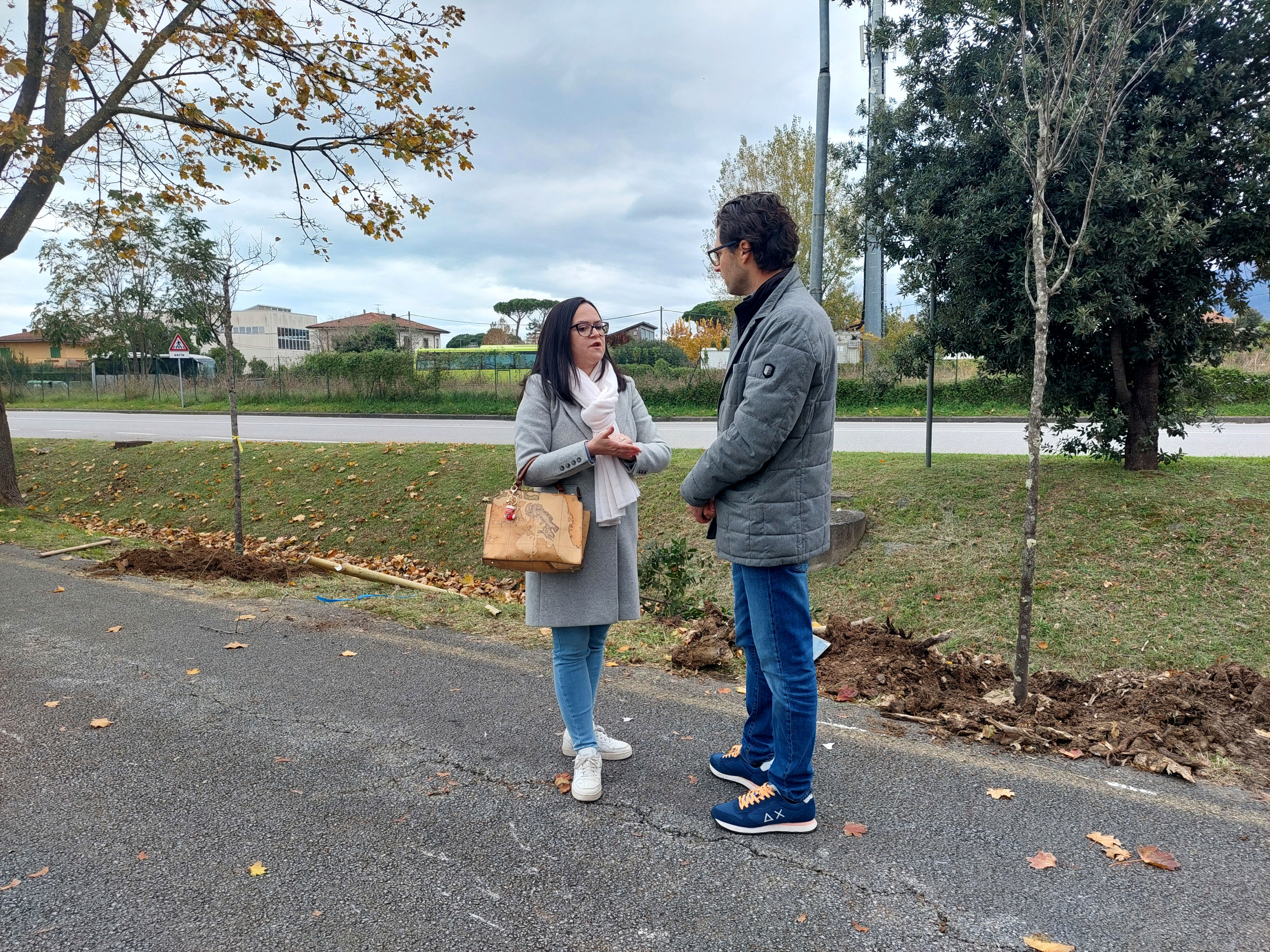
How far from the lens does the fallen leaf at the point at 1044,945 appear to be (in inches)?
85.7

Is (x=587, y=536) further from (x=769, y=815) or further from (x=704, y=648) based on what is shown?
(x=704, y=648)

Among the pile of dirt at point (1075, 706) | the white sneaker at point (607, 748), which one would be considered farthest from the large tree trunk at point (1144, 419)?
the white sneaker at point (607, 748)

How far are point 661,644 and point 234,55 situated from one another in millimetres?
8693

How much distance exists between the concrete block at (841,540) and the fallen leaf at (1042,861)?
5.06 meters

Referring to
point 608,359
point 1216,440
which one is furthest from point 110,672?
point 1216,440

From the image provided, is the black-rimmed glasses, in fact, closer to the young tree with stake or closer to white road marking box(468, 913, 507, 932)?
the young tree with stake

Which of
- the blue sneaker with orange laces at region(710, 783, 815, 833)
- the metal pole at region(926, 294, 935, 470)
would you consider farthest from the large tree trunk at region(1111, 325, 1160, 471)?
the blue sneaker with orange laces at region(710, 783, 815, 833)

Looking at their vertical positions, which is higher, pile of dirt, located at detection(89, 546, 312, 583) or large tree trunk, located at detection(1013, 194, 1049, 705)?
large tree trunk, located at detection(1013, 194, 1049, 705)

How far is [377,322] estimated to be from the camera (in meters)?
62.2

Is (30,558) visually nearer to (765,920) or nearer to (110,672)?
(110,672)

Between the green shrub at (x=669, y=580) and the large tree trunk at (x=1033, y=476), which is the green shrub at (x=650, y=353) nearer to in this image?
the green shrub at (x=669, y=580)

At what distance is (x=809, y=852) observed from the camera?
2.67m

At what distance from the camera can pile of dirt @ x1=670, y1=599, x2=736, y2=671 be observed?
4.50m

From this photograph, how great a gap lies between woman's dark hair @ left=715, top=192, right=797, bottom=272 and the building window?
248ft
